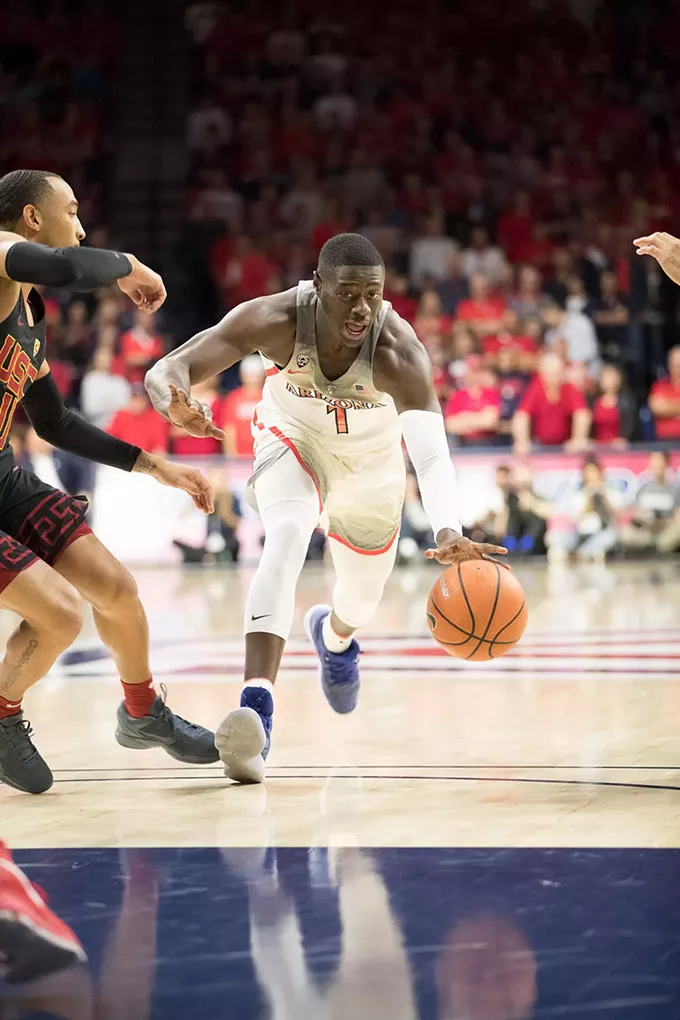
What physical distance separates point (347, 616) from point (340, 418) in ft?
3.18

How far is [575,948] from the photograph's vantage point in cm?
290

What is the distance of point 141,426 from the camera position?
14.6 metres

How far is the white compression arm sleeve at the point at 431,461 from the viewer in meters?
4.93

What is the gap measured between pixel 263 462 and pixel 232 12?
57.1 feet

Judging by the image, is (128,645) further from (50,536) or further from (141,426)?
(141,426)

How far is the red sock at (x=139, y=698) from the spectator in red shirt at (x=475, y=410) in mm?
9754

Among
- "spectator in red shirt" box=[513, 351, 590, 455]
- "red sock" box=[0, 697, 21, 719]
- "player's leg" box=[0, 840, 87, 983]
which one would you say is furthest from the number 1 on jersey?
"spectator in red shirt" box=[513, 351, 590, 455]

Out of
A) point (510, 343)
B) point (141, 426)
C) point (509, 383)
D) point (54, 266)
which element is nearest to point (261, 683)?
point (54, 266)

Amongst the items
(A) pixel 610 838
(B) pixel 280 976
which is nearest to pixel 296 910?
(B) pixel 280 976

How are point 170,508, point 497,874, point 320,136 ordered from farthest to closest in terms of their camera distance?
point 320,136 → point 170,508 → point 497,874

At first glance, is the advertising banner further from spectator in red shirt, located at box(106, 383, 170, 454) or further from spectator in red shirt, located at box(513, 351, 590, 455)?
spectator in red shirt, located at box(106, 383, 170, 454)

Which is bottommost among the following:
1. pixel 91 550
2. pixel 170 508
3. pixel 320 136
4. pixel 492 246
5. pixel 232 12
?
pixel 170 508

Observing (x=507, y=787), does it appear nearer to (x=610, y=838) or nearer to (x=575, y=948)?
(x=610, y=838)

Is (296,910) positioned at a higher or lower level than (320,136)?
lower
